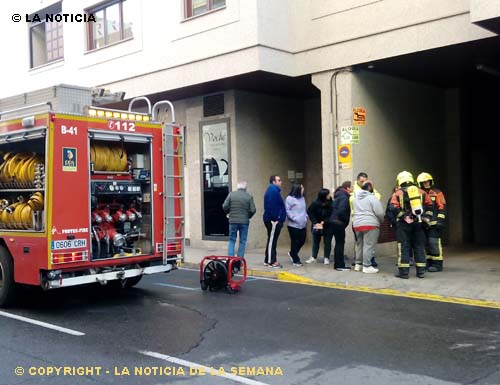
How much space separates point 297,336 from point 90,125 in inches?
162

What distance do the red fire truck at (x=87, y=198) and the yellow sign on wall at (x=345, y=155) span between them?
460cm

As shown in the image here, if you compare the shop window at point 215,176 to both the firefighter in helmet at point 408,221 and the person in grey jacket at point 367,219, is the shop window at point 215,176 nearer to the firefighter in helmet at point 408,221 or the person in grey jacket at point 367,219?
the person in grey jacket at point 367,219

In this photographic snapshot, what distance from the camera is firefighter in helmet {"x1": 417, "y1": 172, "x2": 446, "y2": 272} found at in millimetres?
10539

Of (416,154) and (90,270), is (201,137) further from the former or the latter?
(90,270)

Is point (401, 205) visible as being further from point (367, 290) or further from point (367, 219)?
point (367, 290)

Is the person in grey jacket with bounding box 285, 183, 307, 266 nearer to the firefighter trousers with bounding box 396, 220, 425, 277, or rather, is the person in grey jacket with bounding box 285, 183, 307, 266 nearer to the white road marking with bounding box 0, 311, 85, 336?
the firefighter trousers with bounding box 396, 220, 425, 277

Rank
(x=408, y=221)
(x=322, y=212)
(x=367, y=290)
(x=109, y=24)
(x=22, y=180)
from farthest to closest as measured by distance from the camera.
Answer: (x=109, y=24) → (x=322, y=212) → (x=408, y=221) → (x=367, y=290) → (x=22, y=180)

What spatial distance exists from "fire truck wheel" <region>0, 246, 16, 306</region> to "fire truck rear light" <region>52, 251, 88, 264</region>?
103 centimetres

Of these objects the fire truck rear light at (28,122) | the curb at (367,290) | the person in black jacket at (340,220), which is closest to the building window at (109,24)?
the person in black jacket at (340,220)

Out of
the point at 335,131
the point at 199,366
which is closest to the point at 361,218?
the point at 335,131

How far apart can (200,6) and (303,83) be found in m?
3.19

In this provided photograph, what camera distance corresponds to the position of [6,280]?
8.27 metres

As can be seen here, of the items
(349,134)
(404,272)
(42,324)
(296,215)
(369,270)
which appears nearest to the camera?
(42,324)

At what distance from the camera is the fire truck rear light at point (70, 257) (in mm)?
7660
